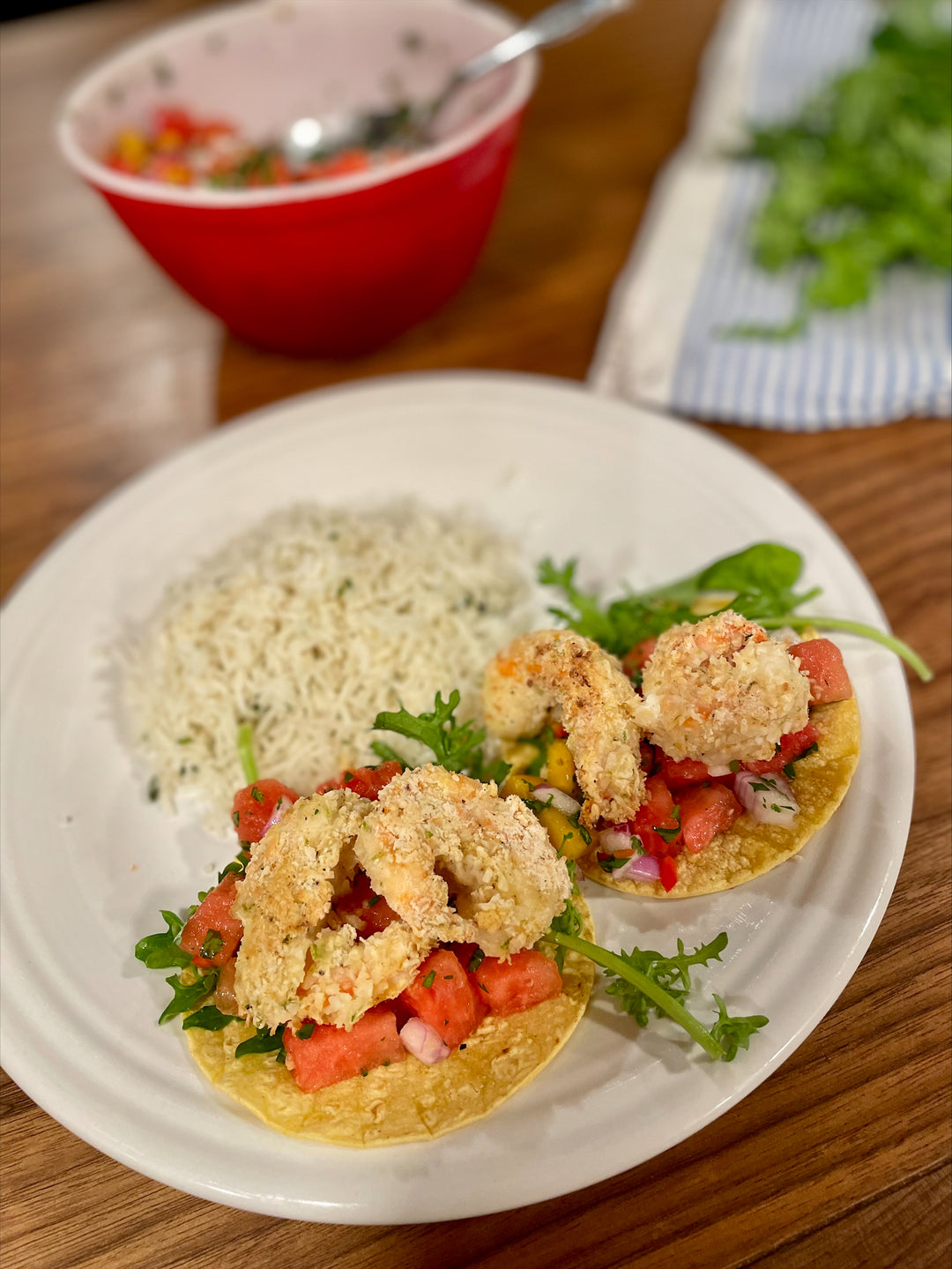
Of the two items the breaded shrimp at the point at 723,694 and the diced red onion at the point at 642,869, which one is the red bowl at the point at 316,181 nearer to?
the breaded shrimp at the point at 723,694

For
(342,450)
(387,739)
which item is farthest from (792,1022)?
(342,450)

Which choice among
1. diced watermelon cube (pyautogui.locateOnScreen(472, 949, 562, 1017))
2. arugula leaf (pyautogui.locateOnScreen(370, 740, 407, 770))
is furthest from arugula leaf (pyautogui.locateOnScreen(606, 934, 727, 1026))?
arugula leaf (pyautogui.locateOnScreen(370, 740, 407, 770))

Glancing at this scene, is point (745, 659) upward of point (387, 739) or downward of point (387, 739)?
upward

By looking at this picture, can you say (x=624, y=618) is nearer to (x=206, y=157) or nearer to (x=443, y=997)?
(x=443, y=997)

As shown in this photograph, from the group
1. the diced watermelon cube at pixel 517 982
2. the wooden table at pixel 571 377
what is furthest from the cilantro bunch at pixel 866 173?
the diced watermelon cube at pixel 517 982

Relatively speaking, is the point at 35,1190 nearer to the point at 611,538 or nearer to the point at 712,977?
the point at 712,977

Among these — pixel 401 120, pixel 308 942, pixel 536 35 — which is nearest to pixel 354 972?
pixel 308 942

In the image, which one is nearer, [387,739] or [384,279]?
[387,739]
